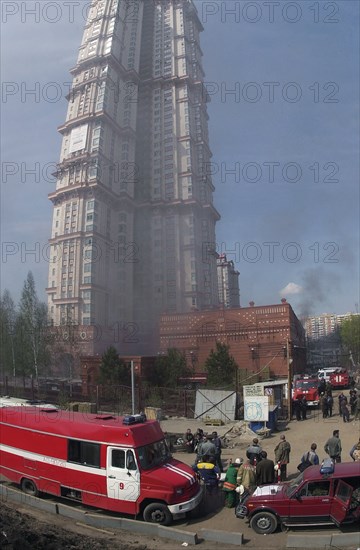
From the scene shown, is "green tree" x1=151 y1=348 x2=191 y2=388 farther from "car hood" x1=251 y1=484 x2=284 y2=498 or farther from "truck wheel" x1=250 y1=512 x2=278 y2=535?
"truck wheel" x1=250 y1=512 x2=278 y2=535

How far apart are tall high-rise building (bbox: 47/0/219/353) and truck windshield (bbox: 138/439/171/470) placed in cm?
4239

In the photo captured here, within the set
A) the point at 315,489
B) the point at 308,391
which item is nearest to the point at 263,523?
the point at 315,489

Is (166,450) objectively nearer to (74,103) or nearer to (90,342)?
(90,342)

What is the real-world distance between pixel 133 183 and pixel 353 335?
43.2m

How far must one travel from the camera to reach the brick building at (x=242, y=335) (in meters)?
36.3

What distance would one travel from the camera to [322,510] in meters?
7.34

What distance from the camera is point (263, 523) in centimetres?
762

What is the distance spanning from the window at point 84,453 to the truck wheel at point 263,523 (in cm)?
324

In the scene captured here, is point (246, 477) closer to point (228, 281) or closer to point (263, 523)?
point (263, 523)

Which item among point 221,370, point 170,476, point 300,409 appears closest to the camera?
point 170,476

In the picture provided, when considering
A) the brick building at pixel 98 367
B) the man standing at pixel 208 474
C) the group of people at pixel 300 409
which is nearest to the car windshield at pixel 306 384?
the group of people at pixel 300 409

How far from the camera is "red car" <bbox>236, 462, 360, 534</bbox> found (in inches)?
283

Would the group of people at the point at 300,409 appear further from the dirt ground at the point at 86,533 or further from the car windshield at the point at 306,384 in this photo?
the dirt ground at the point at 86,533

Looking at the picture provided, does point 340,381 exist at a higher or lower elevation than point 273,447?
higher
